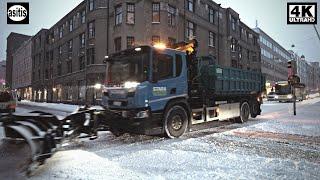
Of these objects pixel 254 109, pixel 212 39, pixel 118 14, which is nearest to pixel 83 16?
pixel 118 14

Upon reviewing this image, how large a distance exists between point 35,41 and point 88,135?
211 ft

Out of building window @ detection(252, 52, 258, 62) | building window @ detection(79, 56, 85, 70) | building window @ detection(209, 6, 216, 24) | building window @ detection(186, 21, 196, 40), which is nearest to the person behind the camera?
building window @ detection(186, 21, 196, 40)

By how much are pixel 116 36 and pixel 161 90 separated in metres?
23.4

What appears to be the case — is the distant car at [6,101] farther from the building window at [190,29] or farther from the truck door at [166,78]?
the building window at [190,29]

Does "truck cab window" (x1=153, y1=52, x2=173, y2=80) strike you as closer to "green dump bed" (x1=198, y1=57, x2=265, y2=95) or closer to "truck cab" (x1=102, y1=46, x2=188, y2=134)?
"truck cab" (x1=102, y1=46, x2=188, y2=134)

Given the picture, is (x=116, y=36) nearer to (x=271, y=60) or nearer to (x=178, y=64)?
(x=178, y=64)

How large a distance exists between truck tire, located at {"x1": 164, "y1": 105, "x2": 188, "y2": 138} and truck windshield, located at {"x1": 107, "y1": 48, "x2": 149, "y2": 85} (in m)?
1.70

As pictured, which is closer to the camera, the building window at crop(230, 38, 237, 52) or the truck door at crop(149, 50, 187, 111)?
the truck door at crop(149, 50, 187, 111)

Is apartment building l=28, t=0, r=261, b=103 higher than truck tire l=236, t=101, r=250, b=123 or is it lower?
higher

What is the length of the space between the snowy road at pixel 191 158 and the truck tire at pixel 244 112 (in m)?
4.02

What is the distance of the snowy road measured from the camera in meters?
6.01

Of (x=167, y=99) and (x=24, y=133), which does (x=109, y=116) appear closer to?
(x=167, y=99)

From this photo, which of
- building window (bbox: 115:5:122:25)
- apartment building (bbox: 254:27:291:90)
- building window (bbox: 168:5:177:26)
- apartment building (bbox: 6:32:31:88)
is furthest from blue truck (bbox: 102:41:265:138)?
apartment building (bbox: 6:32:31:88)

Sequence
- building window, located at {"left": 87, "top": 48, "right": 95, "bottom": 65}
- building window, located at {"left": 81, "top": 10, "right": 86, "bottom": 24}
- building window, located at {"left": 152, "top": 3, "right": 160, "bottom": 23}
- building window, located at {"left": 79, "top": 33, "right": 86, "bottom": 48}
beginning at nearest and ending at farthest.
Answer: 1. building window, located at {"left": 152, "top": 3, "right": 160, "bottom": 23}
2. building window, located at {"left": 87, "top": 48, "right": 95, "bottom": 65}
3. building window, located at {"left": 79, "top": 33, "right": 86, "bottom": 48}
4. building window, located at {"left": 81, "top": 10, "right": 86, "bottom": 24}
